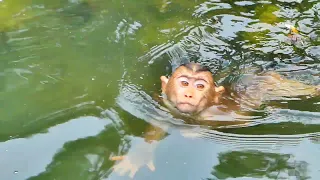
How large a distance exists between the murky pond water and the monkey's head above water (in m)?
Answer: 0.17

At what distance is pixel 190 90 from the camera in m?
4.58

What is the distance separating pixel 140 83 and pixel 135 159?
3.66ft

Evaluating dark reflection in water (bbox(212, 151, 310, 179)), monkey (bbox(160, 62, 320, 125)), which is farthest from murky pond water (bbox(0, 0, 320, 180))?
monkey (bbox(160, 62, 320, 125))

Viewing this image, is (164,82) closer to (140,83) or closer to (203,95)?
(140,83)

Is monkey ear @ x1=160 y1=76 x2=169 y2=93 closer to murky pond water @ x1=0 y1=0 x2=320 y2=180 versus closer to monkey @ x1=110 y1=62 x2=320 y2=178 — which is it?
monkey @ x1=110 y1=62 x2=320 y2=178

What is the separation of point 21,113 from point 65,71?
725 mm

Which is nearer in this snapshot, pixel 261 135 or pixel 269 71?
pixel 261 135

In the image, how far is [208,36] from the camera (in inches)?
229

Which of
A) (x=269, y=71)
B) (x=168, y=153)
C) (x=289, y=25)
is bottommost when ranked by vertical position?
(x=168, y=153)


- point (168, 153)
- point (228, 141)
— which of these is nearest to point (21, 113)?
point (168, 153)

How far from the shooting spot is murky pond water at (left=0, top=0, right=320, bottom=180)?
4289mm

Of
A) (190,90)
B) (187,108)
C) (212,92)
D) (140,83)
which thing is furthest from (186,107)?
(140,83)

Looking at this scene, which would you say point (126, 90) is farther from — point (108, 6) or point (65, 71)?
point (108, 6)

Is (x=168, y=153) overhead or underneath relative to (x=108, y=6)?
underneath
